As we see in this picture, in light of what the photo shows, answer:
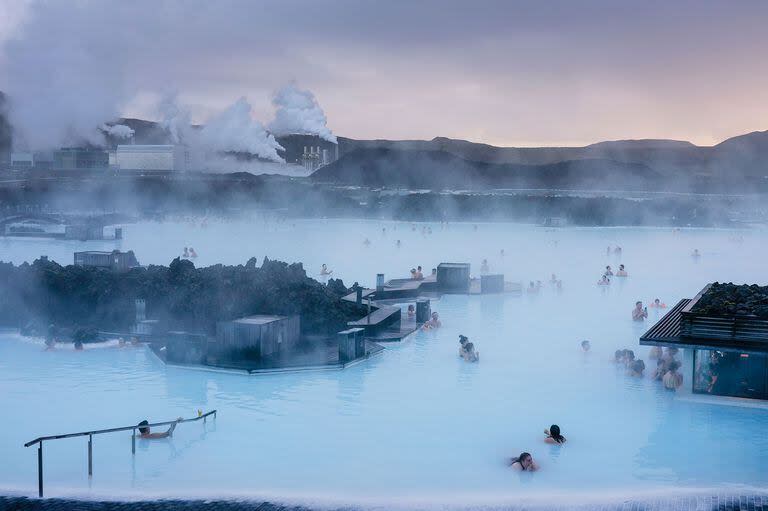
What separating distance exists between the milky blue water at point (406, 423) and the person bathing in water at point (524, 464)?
0.13 m

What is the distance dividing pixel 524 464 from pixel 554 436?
3.99 feet

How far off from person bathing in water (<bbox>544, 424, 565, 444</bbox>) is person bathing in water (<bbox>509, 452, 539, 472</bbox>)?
1015 millimetres

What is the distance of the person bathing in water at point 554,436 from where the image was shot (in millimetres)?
10891

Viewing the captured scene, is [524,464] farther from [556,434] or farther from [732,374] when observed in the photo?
[732,374]

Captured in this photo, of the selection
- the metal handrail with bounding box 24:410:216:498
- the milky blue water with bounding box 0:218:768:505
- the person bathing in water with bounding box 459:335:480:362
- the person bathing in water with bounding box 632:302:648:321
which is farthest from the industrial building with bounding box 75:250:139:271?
the person bathing in water with bounding box 632:302:648:321

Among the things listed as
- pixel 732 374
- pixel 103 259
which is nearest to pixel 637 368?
pixel 732 374

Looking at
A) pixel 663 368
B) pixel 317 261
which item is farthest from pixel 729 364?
pixel 317 261

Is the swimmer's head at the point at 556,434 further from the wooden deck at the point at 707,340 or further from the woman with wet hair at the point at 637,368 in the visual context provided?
the woman with wet hair at the point at 637,368

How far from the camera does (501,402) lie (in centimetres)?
1324

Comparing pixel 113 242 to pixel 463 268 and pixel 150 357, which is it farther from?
pixel 150 357

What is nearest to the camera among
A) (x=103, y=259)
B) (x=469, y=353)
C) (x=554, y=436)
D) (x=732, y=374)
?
(x=554, y=436)

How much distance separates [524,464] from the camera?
984 cm

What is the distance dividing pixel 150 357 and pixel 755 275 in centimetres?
2551

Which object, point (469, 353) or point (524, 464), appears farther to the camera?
point (469, 353)
